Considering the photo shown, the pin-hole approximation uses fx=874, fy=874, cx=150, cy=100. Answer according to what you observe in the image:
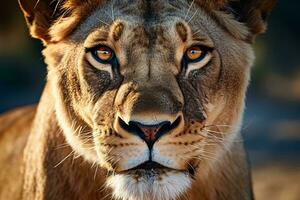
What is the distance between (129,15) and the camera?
4629mm

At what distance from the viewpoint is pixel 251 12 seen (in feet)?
16.6

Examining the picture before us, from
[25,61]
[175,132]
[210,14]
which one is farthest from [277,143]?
[175,132]

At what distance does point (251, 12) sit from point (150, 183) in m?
1.34

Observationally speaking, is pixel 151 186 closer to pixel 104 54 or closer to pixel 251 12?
pixel 104 54

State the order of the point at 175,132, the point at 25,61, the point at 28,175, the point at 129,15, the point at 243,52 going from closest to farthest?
the point at 175,132
the point at 129,15
the point at 243,52
the point at 28,175
the point at 25,61

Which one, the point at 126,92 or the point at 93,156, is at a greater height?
the point at 126,92

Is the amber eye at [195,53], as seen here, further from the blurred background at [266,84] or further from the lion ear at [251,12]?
the blurred background at [266,84]

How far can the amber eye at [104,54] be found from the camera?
14.9 ft

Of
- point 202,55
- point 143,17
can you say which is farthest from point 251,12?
point 143,17

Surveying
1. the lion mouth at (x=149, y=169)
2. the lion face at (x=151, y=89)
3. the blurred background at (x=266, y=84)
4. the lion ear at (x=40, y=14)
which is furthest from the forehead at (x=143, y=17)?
the blurred background at (x=266, y=84)

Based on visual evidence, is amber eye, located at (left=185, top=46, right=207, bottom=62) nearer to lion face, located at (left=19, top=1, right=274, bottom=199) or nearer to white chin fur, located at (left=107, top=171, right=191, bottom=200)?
lion face, located at (left=19, top=1, right=274, bottom=199)

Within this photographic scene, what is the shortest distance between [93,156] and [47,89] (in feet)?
2.57

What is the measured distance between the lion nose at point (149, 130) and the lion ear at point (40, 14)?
1.09 meters

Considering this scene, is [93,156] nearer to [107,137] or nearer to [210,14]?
[107,137]
